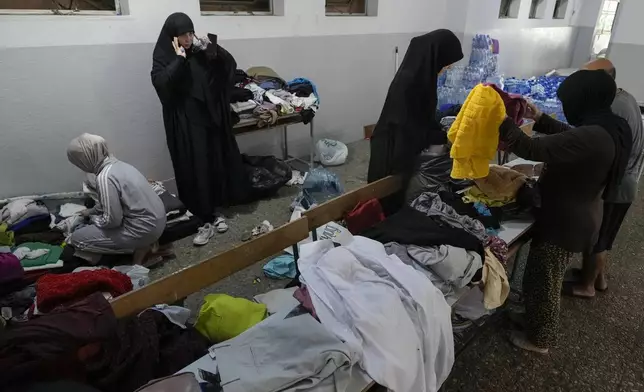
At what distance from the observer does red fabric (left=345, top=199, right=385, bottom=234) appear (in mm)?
2189

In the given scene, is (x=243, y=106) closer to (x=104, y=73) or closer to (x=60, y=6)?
(x=104, y=73)

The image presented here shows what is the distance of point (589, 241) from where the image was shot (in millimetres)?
1973

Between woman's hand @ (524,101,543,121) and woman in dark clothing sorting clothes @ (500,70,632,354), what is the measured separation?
0.31m

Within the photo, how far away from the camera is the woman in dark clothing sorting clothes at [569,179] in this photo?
1.75 metres

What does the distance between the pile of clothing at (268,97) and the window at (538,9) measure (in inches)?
233

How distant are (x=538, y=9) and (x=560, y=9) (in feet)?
3.41

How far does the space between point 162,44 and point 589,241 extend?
3.10 metres

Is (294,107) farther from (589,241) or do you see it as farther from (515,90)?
(515,90)

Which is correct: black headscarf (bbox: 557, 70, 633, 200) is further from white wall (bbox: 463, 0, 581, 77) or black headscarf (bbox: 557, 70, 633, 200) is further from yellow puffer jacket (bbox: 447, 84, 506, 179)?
white wall (bbox: 463, 0, 581, 77)

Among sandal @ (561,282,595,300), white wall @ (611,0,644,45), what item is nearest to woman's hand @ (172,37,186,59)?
sandal @ (561,282,595,300)

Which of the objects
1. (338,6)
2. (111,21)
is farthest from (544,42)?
(111,21)

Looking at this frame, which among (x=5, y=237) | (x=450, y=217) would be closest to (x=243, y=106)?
(x=5, y=237)

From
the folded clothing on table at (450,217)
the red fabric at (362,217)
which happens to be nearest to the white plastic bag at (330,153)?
the red fabric at (362,217)

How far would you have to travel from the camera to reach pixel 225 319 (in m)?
1.63
